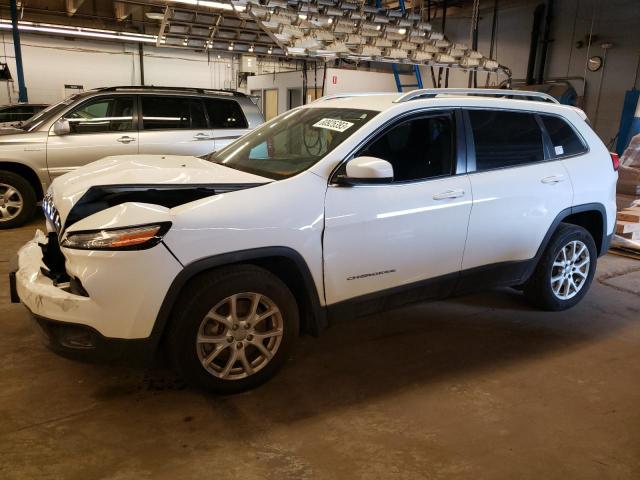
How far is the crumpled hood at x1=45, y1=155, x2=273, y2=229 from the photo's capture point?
9.05 ft

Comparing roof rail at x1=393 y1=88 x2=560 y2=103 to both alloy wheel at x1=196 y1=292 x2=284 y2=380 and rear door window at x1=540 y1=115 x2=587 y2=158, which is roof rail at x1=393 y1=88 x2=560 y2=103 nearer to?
rear door window at x1=540 y1=115 x2=587 y2=158

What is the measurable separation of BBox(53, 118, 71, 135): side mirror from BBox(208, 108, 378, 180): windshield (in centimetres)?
336

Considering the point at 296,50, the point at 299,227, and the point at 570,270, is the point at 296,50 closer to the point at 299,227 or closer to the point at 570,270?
the point at 570,270

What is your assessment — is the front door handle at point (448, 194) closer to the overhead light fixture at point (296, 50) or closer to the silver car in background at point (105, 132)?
the silver car in background at point (105, 132)

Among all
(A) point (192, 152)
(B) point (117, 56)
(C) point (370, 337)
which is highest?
(B) point (117, 56)

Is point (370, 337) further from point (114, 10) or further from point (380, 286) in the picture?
point (114, 10)

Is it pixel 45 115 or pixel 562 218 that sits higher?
pixel 45 115

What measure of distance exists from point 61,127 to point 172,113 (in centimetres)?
139

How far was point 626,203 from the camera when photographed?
22.1 feet

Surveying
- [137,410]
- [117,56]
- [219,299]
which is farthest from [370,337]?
[117,56]

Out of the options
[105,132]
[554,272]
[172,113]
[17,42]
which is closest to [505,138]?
[554,272]

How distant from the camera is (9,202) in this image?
620cm

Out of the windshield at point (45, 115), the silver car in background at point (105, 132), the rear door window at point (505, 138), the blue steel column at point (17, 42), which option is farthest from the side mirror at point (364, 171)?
the blue steel column at point (17, 42)

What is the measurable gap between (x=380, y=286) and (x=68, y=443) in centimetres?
186
